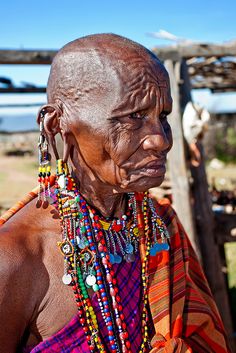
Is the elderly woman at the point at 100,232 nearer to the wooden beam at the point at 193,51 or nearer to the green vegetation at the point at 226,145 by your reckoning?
the wooden beam at the point at 193,51

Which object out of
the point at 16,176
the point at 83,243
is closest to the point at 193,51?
the point at 83,243

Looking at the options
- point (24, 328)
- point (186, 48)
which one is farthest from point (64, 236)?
point (186, 48)

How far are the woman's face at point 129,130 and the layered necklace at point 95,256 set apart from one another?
0.66 ft

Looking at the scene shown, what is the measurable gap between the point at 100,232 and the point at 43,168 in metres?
0.32

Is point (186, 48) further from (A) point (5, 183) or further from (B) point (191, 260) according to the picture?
(A) point (5, 183)

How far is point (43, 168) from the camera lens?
1639 millimetres

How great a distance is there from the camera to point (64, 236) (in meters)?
1.61

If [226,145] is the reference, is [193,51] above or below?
above

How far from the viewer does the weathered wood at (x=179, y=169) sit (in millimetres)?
3852

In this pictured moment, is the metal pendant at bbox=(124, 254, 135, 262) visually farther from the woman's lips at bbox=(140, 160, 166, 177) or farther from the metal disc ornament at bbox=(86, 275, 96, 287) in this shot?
the woman's lips at bbox=(140, 160, 166, 177)

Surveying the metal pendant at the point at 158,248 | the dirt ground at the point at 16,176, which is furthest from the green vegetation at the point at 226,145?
the metal pendant at the point at 158,248

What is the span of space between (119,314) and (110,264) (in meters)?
0.18

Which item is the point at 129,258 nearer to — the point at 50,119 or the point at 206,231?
the point at 50,119

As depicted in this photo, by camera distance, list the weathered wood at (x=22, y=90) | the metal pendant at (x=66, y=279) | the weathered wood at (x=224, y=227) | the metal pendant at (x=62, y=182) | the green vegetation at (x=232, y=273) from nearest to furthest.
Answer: the metal pendant at (x=66, y=279), the metal pendant at (x=62, y=182), the weathered wood at (x=224, y=227), the weathered wood at (x=22, y=90), the green vegetation at (x=232, y=273)
